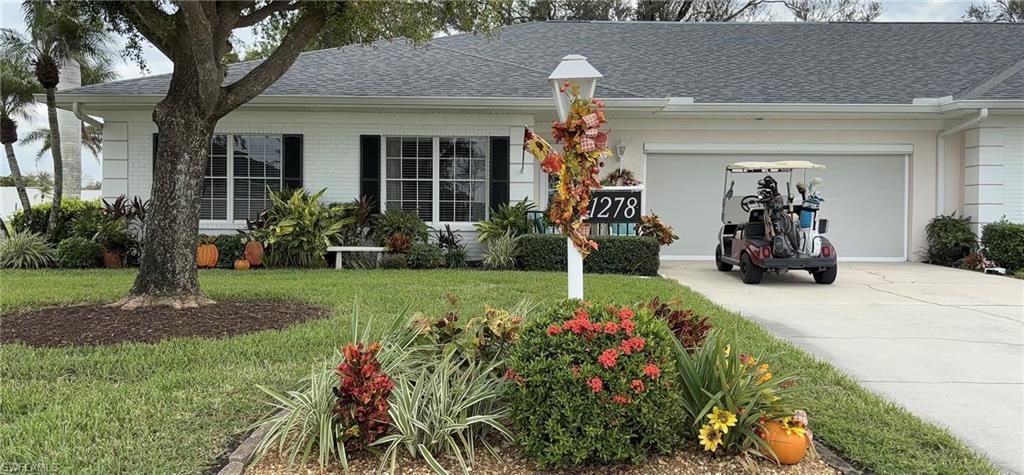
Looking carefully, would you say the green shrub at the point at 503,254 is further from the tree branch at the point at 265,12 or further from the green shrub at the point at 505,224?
the tree branch at the point at 265,12

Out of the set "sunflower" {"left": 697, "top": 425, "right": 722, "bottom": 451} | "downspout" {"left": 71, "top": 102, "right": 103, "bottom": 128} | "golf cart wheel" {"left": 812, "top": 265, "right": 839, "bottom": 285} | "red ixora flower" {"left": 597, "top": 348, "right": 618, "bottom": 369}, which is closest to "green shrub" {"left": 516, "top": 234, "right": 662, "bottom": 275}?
"golf cart wheel" {"left": 812, "top": 265, "right": 839, "bottom": 285}

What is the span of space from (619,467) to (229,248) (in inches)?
386

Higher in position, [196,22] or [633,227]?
[196,22]

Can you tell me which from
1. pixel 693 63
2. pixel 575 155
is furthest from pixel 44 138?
pixel 575 155

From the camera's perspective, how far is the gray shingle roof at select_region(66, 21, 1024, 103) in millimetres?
12148

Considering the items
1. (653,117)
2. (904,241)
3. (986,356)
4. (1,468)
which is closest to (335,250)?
(653,117)

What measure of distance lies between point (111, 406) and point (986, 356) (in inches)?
257

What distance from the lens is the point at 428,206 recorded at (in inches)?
482

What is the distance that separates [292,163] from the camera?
11992 mm

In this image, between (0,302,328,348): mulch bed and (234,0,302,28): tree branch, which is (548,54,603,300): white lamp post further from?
(234,0,302,28): tree branch

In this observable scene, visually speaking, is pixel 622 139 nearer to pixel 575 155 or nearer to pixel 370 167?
pixel 370 167

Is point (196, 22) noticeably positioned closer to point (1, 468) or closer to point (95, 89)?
point (1, 468)

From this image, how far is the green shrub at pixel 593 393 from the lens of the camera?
298 centimetres

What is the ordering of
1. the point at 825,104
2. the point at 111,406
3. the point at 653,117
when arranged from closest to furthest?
the point at 111,406 < the point at 825,104 < the point at 653,117
